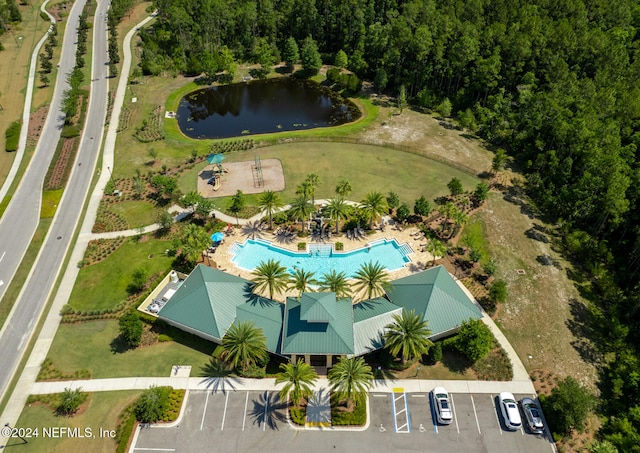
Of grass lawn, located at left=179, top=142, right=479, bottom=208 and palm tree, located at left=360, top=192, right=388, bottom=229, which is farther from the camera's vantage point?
grass lawn, located at left=179, top=142, right=479, bottom=208

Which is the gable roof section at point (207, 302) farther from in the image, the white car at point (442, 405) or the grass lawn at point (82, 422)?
the white car at point (442, 405)

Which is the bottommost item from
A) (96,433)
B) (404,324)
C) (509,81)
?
(96,433)

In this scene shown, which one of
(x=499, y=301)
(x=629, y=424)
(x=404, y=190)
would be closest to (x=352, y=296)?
(x=499, y=301)

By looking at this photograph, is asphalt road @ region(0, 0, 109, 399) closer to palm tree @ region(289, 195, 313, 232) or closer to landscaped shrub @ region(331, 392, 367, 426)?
palm tree @ region(289, 195, 313, 232)

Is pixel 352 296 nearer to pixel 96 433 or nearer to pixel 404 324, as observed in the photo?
pixel 404 324

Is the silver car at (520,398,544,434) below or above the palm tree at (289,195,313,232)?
below

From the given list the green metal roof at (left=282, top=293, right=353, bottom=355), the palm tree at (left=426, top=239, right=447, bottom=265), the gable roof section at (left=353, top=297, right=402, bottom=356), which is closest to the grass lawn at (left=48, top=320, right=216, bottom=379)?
the green metal roof at (left=282, top=293, right=353, bottom=355)
